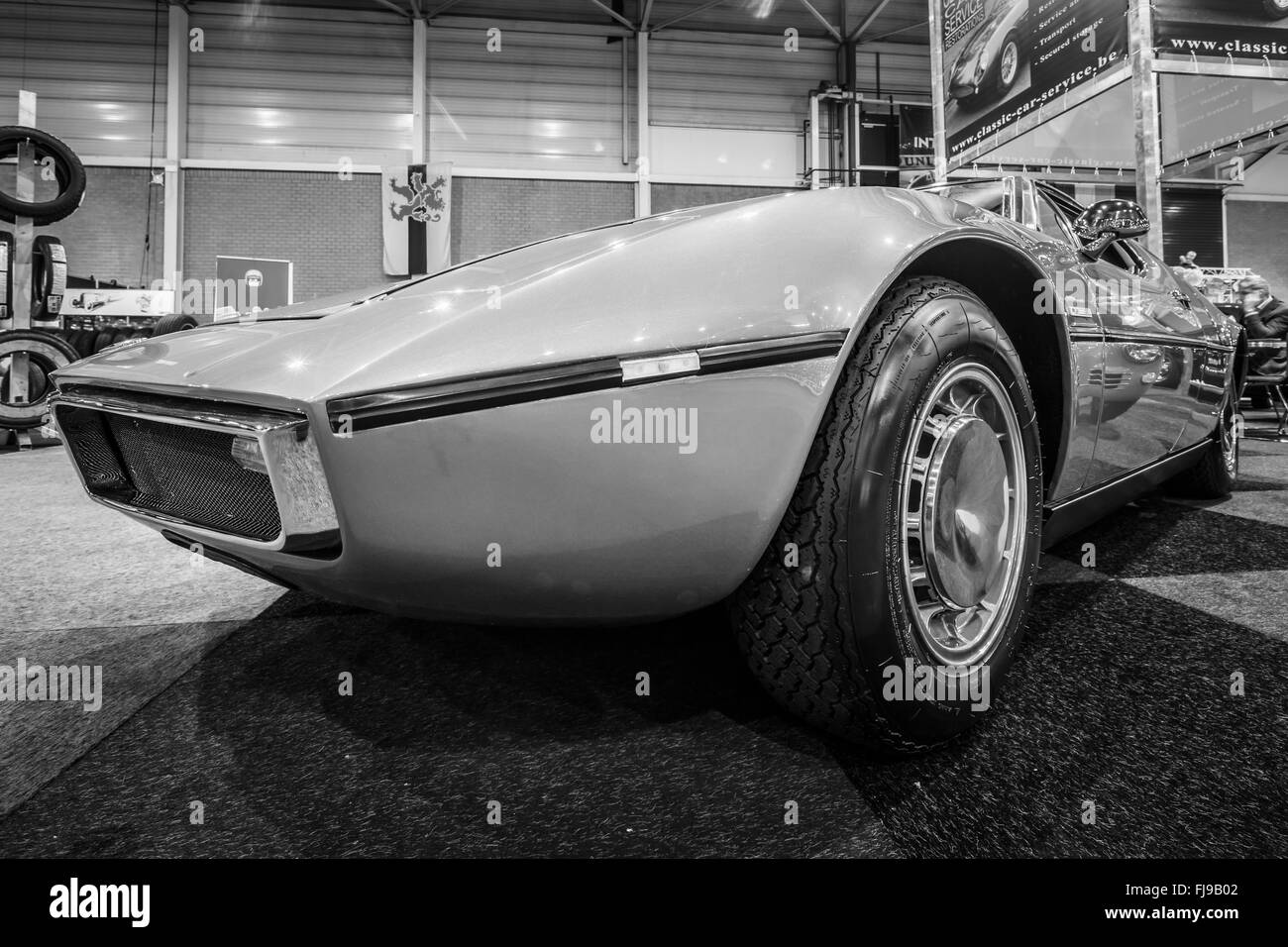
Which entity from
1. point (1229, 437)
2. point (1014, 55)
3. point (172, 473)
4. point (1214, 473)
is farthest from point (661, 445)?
point (1014, 55)

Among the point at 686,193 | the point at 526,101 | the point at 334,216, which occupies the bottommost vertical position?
the point at 334,216

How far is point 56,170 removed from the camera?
542 centimetres

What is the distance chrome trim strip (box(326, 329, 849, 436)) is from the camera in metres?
0.73

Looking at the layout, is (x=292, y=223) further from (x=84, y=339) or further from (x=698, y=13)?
(x=698, y=13)

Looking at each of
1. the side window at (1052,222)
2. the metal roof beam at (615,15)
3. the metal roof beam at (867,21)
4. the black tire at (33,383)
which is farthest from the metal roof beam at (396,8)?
the side window at (1052,222)

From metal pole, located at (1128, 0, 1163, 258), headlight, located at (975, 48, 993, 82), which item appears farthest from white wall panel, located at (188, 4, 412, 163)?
metal pole, located at (1128, 0, 1163, 258)

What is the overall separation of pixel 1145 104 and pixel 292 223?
10.3m

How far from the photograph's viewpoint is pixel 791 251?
2.92ft

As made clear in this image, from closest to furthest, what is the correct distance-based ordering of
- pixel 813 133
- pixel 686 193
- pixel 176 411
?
pixel 176 411
pixel 686 193
pixel 813 133

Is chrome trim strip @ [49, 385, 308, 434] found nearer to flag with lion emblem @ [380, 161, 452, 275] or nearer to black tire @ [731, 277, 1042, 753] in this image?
black tire @ [731, 277, 1042, 753]

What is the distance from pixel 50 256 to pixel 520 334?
678 cm

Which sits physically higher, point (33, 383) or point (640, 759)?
point (33, 383)
